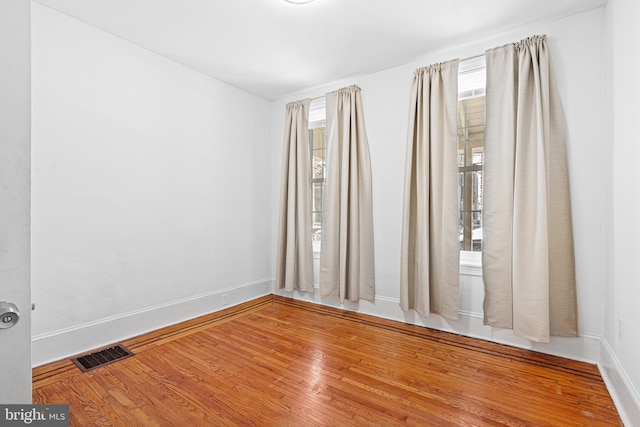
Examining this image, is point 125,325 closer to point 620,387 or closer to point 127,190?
point 127,190

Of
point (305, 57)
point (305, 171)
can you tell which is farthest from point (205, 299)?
point (305, 57)

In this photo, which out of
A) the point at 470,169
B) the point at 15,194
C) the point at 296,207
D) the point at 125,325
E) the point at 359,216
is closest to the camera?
the point at 15,194

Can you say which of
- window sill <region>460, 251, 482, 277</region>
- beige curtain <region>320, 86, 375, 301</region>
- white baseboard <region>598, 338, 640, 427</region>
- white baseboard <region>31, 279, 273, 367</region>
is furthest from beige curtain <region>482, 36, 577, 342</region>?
white baseboard <region>31, 279, 273, 367</region>

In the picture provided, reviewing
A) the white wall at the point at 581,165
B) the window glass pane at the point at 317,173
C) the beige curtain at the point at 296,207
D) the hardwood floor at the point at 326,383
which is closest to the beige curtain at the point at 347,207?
the beige curtain at the point at 296,207

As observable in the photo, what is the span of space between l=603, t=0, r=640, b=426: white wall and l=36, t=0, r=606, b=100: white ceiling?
646 mm

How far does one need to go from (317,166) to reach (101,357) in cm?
299

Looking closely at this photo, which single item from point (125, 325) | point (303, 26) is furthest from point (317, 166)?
point (125, 325)

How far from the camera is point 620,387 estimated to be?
192cm

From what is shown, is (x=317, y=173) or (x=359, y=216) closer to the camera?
(x=359, y=216)

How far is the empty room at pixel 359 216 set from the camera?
2035 millimetres

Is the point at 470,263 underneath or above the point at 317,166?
underneath

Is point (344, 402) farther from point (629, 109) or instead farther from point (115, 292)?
point (629, 109)

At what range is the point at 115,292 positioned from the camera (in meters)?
2.85

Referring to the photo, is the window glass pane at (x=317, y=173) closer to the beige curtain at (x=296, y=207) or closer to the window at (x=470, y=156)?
the beige curtain at (x=296, y=207)
